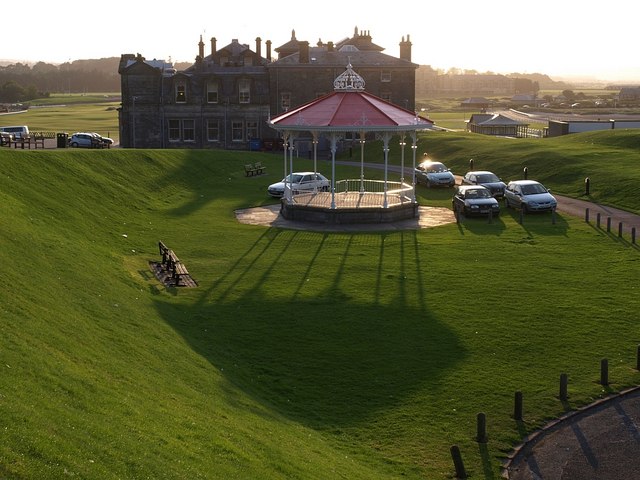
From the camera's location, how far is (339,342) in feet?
75.2

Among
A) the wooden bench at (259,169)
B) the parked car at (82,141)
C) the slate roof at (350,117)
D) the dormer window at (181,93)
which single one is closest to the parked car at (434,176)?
the slate roof at (350,117)

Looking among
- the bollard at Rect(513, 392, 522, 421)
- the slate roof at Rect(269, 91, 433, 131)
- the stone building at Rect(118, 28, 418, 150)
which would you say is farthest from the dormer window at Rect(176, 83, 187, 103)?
the bollard at Rect(513, 392, 522, 421)

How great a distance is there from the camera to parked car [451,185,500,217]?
133 feet

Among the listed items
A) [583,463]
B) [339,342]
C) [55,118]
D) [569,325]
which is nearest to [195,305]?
[339,342]

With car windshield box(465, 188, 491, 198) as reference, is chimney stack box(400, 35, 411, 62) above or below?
above

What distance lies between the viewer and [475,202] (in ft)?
134

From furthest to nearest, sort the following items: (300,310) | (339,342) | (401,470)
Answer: (300,310), (339,342), (401,470)

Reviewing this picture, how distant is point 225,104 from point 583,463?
64.6 metres

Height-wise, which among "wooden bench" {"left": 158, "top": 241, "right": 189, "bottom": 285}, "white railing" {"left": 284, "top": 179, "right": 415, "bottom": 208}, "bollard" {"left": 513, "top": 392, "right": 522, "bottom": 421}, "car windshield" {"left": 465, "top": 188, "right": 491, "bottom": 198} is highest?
"car windshield" {"left": 465, "top": 188, "right": 491, "bottom": 198}

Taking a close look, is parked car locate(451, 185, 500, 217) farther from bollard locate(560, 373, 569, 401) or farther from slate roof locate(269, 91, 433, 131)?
bollard locate(560, 373, 569, 401)

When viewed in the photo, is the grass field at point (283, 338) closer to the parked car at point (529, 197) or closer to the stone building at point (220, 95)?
the parked car at point (529, 197)

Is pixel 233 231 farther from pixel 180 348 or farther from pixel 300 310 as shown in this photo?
pixel 180 348

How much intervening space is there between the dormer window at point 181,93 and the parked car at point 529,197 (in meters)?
40.7

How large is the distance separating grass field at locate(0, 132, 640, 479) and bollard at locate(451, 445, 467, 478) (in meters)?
0.20
